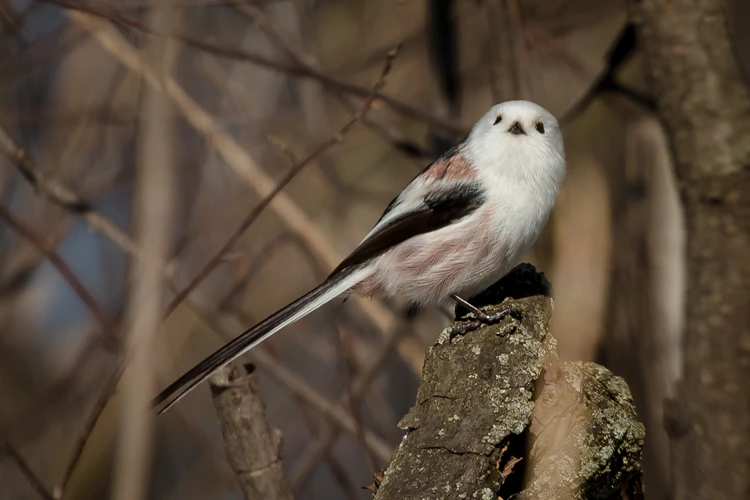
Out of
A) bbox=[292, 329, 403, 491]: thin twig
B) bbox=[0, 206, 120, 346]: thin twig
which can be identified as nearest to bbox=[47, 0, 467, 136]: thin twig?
bbox=[0, 206, 120, 346]: thin twig

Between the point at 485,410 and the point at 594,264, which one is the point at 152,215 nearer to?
the point at 485,410

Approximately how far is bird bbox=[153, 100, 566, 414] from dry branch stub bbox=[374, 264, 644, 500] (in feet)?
2.89

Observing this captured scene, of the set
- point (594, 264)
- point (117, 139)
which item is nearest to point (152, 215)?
point (594, 264)

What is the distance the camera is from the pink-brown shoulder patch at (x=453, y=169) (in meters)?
3.04

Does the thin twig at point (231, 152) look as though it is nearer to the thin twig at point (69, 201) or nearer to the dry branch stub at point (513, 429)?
the thin twig at point (69, 201)

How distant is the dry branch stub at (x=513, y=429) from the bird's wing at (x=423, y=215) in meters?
1.01

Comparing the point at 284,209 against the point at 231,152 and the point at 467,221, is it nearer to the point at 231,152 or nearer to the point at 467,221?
the point at 231,152

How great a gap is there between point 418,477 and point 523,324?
2.05 ft

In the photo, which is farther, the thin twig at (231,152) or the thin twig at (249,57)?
the thin twig at (231,152)

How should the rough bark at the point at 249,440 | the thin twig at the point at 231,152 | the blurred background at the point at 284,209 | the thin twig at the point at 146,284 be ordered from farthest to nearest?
the blurred background at the point at 284,209, the thin twig at the point at 231,152, the rough bark at the point at 249,440, the thin twig at the point at 146,284

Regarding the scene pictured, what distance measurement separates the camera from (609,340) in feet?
13.8

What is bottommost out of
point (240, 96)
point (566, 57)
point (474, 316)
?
point (474, 316)

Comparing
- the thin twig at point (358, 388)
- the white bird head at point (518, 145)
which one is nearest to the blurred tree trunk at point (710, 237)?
the white bird head at point (518, 145)

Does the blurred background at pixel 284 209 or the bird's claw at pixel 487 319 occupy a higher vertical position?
the blurred background at pixel 284 209
